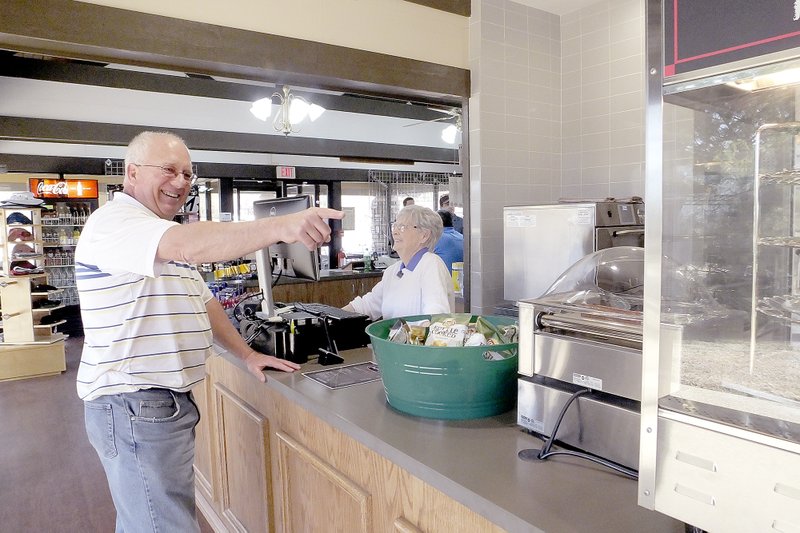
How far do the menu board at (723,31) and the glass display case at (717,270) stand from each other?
22 millimetres

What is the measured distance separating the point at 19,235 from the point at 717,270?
7.50 m

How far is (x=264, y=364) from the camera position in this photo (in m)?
2.22

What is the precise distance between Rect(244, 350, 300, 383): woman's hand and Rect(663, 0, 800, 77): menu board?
1707 millimetres

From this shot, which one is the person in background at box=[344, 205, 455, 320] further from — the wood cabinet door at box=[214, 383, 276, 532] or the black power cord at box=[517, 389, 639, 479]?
the black power cord at box=[517, 389, 639, 479]

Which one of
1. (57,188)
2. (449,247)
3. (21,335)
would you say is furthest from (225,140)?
(449,247)

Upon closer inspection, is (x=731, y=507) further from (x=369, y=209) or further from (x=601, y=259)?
(x=369, y=209)

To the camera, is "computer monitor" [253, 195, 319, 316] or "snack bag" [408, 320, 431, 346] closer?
"snack bag" [408, 320, 431, 346]

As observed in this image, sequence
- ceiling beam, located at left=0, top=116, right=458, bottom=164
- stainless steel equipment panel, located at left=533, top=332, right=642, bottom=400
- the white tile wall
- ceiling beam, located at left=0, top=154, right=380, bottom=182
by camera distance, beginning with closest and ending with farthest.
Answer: stainless steel equipment panel, located at left=533, top=332, right=642, bottom=400 < the white tile wall < ceiling beam, located at left=0, top=116, right=458, bottom=164 < ceiling beam, located at left=0, top=154, right=380, bottom=182

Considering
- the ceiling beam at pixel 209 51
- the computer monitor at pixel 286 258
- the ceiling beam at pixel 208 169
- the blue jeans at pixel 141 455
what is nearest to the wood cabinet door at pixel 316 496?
the blue jeans at pixel 141 455

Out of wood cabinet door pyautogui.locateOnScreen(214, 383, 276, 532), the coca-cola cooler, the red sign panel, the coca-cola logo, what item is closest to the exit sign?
the coca-cola cooler

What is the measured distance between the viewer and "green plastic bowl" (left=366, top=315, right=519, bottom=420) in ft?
4.97

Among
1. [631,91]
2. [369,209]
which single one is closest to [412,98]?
[631,91]

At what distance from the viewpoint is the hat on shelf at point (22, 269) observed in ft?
20.7

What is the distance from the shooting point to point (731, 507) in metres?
0.79
